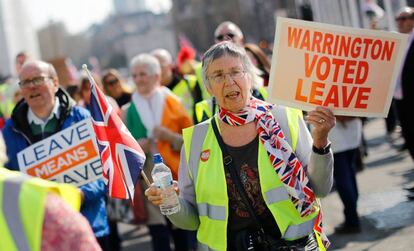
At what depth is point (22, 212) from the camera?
6.42 ft

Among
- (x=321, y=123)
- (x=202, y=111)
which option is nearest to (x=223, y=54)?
(x=321, y=123)

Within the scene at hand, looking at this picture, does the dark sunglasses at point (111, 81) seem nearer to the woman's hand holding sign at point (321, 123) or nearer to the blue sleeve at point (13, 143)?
the blue sleeve at point (13, 143)

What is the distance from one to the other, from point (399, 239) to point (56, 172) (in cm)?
301

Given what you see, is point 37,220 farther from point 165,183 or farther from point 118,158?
point 118,158

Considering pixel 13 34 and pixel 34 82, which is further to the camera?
pixel 13 34

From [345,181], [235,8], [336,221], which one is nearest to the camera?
[345,181]

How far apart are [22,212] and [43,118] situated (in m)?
3.14

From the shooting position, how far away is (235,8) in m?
82.1

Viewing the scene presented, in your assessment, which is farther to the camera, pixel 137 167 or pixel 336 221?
pixel 336 221

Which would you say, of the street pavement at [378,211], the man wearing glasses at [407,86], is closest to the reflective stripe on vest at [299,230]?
the street pavement at [378,211]

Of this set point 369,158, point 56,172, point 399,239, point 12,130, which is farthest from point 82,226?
point 369,158

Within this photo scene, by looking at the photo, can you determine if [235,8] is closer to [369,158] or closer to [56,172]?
[369,158]

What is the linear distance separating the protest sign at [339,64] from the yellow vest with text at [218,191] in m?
0.16

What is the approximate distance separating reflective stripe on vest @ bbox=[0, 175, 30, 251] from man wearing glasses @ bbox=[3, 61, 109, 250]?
2828mm
